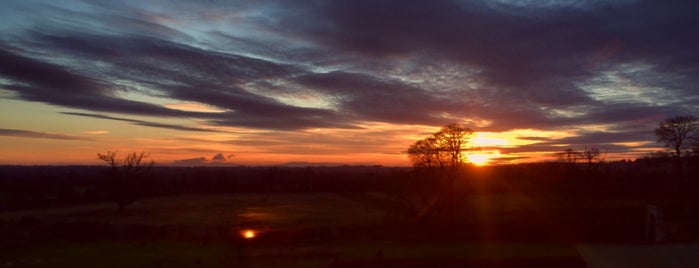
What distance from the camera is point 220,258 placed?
18.9m

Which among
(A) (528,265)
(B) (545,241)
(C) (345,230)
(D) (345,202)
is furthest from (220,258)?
(D) (345,202)

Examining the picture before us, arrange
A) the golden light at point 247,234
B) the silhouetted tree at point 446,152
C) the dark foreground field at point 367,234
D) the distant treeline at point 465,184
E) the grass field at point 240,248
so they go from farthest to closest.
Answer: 1. the distant treeline at point 465,184
2. the silhouetted tree at point 446,152
3. the golden light at point 247,234
4. the grass field at point 240,248
5. the dark foreground field at point 367,234

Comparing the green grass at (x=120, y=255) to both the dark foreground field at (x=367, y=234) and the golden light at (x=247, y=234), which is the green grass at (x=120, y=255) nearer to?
the dark foreground field at (x=367, y=234)

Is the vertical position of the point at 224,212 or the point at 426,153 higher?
the point at 426,153

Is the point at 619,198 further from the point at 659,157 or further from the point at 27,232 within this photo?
the point at 27,232

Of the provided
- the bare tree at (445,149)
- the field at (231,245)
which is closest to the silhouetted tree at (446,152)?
the bare tree at (445,149)

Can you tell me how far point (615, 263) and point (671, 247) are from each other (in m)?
3.17

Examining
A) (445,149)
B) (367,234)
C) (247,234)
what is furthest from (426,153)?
(247,234)

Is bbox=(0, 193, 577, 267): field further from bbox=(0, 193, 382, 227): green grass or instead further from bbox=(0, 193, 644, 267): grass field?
bbox=(0, 193, 382, 227): green grass

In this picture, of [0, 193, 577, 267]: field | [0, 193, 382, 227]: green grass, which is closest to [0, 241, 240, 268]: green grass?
[0, 193, 577, 267]: field

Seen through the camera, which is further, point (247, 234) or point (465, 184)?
point (465, 184)

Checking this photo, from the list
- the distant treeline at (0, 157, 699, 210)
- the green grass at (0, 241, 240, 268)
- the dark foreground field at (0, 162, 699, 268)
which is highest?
the distant treeline at (0, 157, 699, 210)

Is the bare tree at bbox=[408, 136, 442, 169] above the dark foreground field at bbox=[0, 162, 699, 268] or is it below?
above

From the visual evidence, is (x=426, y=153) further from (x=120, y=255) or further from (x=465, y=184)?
(x=120, y=255)
